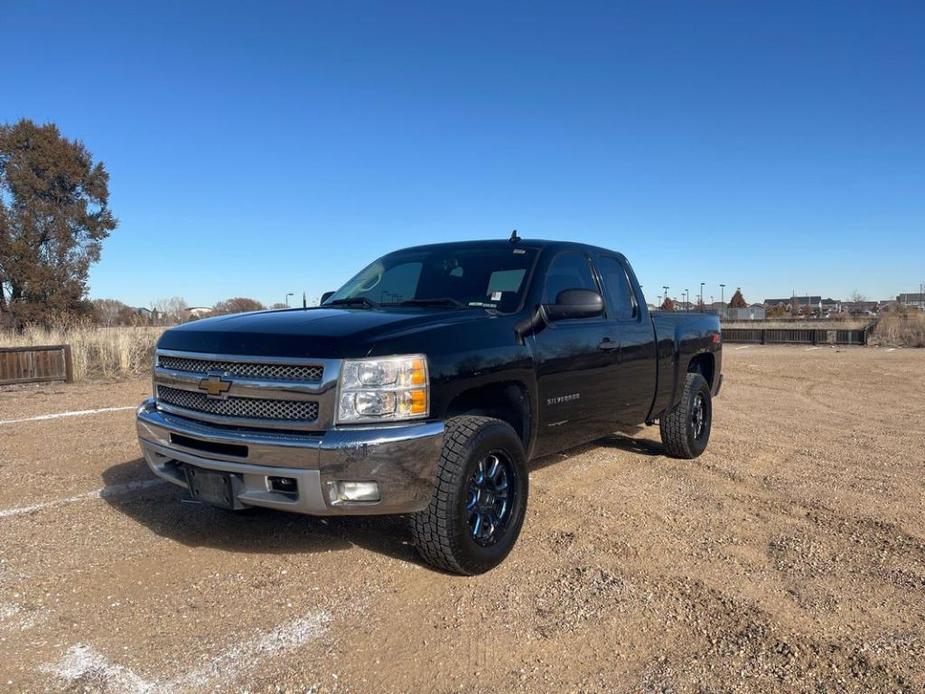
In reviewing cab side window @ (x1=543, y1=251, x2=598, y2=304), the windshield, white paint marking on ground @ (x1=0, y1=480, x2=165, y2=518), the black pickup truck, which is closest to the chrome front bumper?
the black pickup truck

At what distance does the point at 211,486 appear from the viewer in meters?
3.51

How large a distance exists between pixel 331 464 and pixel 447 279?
77.6 inches

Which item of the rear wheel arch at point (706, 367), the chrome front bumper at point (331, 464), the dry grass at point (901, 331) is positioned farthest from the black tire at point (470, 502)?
the dry grass at point (901, 331)

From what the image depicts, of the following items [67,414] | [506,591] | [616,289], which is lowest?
[506,591]

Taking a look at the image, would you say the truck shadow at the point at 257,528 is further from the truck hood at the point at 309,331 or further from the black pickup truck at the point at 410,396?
the truck hood at the point at 309,331

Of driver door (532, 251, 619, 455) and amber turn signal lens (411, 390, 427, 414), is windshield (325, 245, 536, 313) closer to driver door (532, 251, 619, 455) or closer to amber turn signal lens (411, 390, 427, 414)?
driver door (532, 251, 619, 455)

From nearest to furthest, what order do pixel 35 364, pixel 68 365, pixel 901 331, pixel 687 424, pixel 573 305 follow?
pixel 573 305, pixel 687 424, pixel 35 364, pixel 68 365, pixel 901 331

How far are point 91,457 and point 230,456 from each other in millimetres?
3762

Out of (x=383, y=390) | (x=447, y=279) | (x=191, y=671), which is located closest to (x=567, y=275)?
(x=447, y=279)

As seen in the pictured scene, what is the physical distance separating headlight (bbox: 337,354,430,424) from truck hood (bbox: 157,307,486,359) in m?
0.10

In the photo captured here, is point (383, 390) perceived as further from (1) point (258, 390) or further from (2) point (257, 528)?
(2) point (257, 528)

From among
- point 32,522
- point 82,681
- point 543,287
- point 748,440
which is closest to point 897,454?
point 748,440

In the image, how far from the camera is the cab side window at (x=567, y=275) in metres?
4.69

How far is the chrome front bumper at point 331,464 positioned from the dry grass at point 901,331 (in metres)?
A: 30.3
